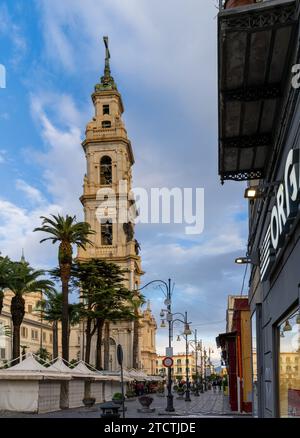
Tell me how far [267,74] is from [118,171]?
281 ft

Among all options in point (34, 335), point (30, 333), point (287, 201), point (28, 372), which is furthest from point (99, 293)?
point (34, 335)

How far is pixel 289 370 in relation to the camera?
10.5m

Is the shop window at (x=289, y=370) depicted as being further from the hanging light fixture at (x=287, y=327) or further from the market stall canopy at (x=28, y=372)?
the market stall canopy at (x=28, y=372)

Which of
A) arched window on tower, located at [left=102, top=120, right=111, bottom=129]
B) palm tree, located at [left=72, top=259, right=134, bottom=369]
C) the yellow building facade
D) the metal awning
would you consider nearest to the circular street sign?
the metal awning

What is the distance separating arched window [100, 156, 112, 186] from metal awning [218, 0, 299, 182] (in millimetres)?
82792

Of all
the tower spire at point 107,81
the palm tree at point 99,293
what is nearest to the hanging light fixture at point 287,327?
the palm tree at point 99,293

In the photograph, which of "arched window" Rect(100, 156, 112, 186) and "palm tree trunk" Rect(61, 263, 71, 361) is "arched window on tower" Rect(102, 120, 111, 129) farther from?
"palm tree trunk" Rect(61, 263, 71, 361)

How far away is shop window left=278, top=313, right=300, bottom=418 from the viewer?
31.2 ft

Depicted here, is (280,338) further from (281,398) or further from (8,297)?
(8,297)

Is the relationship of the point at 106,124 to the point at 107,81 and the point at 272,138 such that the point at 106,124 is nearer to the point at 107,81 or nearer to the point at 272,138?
the point at 107,81

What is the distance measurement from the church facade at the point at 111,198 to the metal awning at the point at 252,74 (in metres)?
78.4

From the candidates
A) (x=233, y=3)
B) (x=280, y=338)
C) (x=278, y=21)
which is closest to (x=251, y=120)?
(x=233, y=3)

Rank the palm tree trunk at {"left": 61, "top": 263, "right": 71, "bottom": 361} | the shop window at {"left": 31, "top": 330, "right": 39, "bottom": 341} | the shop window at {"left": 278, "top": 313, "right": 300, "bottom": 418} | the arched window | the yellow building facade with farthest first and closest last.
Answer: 1. the shop window at {"left": 31, "top": 330, "right": 39, "bottom": 341}
2. the yellow building facade
3. the arched window
4. the palm tree trunk at {"left": 61, "top": 263, "right": 71, "bottom": 361}
5. the shop window at {"left": 278, "top": 313, "right": 300, "bottom": 418}

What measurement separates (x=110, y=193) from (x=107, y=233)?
6318 millimetres
